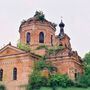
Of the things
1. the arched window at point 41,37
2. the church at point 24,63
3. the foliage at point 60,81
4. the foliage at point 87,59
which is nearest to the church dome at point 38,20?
the arched window at point 41,37

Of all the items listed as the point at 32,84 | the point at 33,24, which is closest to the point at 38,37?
the point at 33,24

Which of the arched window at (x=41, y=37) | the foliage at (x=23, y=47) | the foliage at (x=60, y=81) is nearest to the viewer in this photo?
the foliage at (x=60, y=81)

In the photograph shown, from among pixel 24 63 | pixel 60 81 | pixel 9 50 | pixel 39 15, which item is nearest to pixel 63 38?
pixel 39 15

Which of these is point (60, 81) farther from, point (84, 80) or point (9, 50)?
point (9, 50)

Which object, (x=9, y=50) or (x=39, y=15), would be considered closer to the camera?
(x=9, y=50)

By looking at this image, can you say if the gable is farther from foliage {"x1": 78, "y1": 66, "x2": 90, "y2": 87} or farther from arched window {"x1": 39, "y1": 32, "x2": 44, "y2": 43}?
foliage {"x1": 78, "y1": 66, "x2": 90, "y2": 87}

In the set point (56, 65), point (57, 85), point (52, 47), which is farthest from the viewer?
Result: point (52, 47)

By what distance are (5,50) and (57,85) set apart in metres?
7.09

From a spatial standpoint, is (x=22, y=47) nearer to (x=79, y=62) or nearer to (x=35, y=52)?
(x=35, y=52)

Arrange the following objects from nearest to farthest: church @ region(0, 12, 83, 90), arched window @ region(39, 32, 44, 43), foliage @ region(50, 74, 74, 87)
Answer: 1. foliage @ region(50, 74, 74, 87)
2. church @ region(0, 12, 83, 90)
3. arched window @ region(39, 32, 44, 43)

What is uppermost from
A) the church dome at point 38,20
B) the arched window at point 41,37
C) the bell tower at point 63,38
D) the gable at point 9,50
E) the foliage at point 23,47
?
the church dome at point 38,20

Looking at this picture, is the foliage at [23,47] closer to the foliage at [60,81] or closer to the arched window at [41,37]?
the arched window at [41,37]

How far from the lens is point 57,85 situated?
110 ft

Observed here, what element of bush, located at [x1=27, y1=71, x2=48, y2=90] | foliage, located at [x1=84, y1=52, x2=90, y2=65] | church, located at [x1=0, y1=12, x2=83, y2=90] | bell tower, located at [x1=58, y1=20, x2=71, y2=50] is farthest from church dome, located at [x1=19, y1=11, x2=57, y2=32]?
bush, located at [x1=27, y1=71, x2=48, y2=90]
